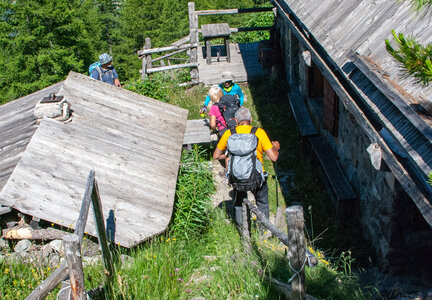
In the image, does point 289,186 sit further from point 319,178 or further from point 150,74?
point 150,74

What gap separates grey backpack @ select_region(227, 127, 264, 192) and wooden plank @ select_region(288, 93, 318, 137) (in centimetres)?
348

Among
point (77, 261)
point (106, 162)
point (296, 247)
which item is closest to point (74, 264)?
point (77, 261)

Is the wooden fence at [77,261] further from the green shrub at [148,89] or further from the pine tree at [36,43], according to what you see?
the pine tree at [36,43]

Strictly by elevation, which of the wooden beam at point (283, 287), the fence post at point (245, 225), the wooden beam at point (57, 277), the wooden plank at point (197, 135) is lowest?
the wooden plank at point (197, 135)

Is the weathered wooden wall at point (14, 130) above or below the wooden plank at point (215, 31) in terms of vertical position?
above

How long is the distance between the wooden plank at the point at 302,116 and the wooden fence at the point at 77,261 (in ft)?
16.8

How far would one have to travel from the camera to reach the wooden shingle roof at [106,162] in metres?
4.57

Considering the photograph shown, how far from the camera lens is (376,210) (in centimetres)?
575

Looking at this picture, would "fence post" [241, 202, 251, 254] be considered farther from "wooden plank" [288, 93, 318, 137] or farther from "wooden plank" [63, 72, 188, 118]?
"wooden plank" [288, 93, 318, 137]

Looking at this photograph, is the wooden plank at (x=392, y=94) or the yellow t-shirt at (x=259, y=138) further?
the yellow t-shirt at (x=259, y=138)

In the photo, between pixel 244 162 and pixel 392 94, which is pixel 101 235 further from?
pixel 392 94

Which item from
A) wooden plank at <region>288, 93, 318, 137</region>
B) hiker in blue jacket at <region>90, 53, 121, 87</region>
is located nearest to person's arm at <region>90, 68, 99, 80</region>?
hiker in blue jacket at <region>90, 53, 121, 87</region>

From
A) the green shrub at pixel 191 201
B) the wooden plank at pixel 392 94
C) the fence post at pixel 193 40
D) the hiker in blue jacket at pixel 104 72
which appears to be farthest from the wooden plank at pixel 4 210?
the fence post at pixel 193 40

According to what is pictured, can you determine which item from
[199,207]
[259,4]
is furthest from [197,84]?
[259,4]
